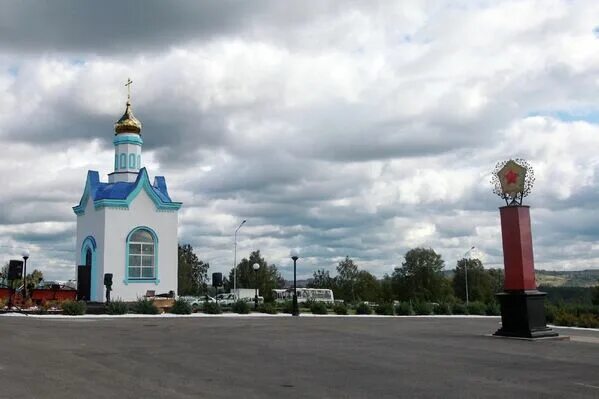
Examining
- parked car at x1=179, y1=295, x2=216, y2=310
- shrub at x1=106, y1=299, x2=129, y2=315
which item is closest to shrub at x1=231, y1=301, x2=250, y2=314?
parked car at x1=179, y1=295, x2=216, y2=310

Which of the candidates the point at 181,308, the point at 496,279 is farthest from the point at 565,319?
the point at 496,279

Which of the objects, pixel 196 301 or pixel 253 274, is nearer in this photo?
pixel 196 301

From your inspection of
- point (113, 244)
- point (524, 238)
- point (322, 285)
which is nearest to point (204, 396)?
point (524, 238)

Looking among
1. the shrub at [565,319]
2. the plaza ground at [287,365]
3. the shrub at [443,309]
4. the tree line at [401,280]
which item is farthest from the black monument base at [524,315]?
the tree line at [401,280]

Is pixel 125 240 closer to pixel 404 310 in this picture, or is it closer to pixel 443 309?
pixel 404 310

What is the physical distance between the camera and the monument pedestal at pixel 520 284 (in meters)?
18.8

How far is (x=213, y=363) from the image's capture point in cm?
1252

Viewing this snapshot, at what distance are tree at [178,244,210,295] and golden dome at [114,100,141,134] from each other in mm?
38317

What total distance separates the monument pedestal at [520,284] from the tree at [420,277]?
68814mm

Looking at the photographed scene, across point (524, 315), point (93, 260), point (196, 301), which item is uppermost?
point (93, 260)

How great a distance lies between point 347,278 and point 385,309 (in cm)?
5539

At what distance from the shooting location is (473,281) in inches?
3615

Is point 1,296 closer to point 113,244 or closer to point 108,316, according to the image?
point 113,244

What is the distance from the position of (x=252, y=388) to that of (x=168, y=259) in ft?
122
